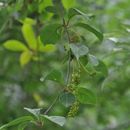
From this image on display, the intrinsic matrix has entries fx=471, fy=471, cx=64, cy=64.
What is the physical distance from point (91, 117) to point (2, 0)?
2.39 meters

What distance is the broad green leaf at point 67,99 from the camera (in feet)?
2.68

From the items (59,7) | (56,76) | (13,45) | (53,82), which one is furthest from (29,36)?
(56,76)

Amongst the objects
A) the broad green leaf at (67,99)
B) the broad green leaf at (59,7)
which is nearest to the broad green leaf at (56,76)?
the broad green leaf at (67,99)

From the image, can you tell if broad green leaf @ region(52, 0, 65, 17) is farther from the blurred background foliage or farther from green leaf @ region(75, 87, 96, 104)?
the blurred background foliage

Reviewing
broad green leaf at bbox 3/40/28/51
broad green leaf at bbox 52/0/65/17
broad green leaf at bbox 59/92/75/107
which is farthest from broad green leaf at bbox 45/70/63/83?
broad green leaf at bbox 3/40/28/51

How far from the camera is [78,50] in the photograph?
33.1 inches

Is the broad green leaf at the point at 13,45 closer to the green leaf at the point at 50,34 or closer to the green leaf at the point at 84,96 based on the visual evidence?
the green leaf at the point at 50,34

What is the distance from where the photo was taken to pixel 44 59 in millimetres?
2158

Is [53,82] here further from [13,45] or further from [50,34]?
[50,34]

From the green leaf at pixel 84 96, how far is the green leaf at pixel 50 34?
0.15m

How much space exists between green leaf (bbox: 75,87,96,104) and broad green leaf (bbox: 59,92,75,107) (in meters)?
0.02

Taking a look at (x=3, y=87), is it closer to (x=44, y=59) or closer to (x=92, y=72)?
(x=44, y=59)

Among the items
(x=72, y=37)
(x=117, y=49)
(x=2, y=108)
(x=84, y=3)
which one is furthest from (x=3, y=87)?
(x=72, y=37)

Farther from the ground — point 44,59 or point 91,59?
point 91,59
